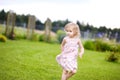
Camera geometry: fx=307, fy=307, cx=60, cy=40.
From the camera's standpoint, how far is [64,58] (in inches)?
227

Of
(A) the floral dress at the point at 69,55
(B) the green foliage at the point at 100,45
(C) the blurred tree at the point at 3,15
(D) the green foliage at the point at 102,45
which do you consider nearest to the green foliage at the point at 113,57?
(B) the green foliage at the point at 100,45

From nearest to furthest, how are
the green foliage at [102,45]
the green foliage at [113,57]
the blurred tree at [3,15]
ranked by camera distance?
the green foliage at [113,57]
the green foliage at [102,45]
the blurred tree at [3,15]

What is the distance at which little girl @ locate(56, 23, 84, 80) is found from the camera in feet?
18.6

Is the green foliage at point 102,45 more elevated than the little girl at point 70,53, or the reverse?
the little girl at point 70,53

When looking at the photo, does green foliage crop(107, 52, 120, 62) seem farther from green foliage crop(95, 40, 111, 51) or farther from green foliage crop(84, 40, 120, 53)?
green foliage crop(95, 40, 111, 51)

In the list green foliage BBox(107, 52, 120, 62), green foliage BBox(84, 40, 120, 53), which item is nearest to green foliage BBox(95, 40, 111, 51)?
green foliage BBox(84, 40, 120, 53)

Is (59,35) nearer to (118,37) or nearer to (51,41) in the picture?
(51,41)

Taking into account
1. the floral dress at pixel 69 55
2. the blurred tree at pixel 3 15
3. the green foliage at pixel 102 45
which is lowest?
the green foliage at pixel 102 45

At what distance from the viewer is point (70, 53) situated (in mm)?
5785

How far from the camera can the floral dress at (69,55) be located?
5672 mm

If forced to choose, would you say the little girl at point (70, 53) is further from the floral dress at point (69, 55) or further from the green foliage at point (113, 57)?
the green foliage at point (113, 57)

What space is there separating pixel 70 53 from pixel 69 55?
5cm

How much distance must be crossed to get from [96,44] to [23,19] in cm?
1648

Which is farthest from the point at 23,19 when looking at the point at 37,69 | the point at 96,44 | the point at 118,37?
the point at 37,69
